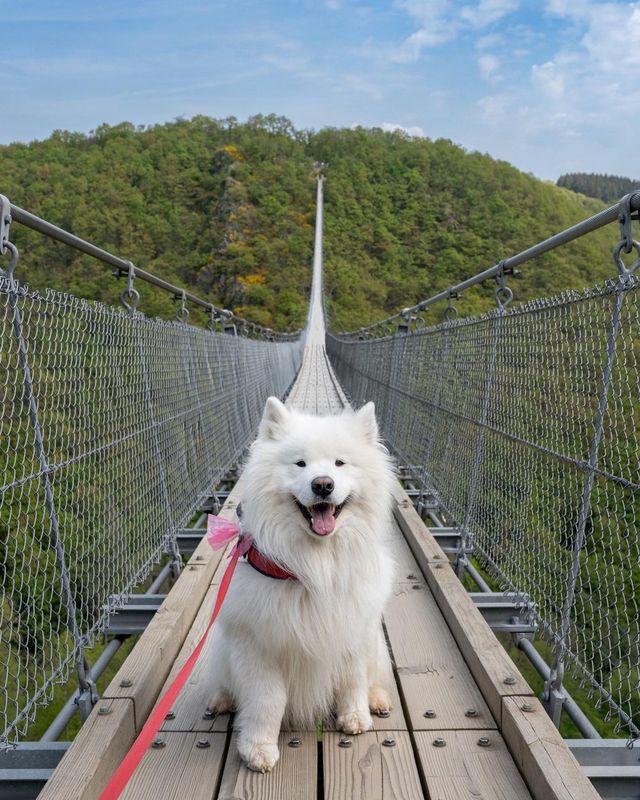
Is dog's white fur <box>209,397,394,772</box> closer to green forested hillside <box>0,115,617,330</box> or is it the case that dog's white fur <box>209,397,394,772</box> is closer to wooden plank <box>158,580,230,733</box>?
wooden plank <box>158,580,230,733</box>

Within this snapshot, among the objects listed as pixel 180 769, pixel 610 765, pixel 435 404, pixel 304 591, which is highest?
pixel 435 404

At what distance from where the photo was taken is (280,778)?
188 centimetres

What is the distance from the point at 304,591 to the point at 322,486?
318 mm

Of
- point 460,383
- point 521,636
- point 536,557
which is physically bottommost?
point 521,636

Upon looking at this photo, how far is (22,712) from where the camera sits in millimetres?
1863

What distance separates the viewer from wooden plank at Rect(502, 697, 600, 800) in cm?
165

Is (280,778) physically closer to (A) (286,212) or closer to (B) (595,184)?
(A) (286,212)

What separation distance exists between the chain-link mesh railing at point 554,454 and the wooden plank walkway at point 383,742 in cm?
23

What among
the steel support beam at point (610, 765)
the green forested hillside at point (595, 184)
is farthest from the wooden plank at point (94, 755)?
the green forested hillside at point (595, 184)

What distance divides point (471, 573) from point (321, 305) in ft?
152

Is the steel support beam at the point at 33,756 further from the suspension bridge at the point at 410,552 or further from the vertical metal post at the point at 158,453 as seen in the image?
the vertical metal post at the point at 158,453

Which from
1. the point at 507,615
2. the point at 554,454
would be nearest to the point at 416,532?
the point at 507,615

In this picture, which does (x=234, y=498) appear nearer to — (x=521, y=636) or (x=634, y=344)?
(x=521, y=636)

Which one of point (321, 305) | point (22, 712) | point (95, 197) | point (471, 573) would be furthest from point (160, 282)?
point (95, 197)
